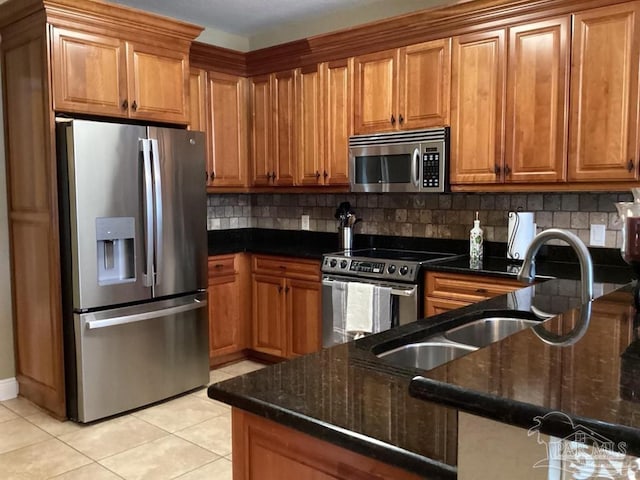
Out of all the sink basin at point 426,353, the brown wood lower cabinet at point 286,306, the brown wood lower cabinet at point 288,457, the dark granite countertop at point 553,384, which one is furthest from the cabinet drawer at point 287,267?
the dark granite countertop at point 553,384

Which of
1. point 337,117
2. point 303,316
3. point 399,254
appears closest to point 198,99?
point 337,117

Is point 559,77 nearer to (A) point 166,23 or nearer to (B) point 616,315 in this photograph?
(B) point 616,315

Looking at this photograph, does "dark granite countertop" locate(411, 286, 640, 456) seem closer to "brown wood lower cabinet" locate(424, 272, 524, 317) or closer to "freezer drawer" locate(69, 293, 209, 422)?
"brown wood lower cabinet" locate(424, 272, 524, 317)

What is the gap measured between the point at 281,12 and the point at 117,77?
159cm

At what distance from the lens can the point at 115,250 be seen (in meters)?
3.44

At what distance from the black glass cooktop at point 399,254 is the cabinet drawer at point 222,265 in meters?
0.98

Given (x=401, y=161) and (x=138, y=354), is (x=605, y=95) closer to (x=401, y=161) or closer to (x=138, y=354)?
(x=401, y=161)

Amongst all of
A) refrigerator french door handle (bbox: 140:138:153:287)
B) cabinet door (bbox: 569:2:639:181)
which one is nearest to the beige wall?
refrigerator french door handle (bbox: 140:138:153:287)

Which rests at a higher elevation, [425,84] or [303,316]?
[425,84]

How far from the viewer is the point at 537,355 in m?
0.99

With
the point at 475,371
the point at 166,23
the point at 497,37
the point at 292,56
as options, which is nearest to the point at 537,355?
the point at 475,371

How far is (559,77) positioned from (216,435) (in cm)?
285

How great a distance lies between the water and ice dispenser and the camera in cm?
334

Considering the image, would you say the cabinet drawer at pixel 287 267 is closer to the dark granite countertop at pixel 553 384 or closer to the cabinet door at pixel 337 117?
the cabinet door at pixel 337 117
